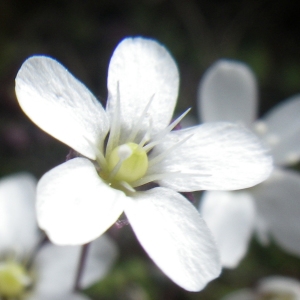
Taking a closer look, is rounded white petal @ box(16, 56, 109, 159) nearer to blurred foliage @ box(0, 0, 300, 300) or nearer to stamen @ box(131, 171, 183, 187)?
stamen @ box(131, 171, 183, 187)

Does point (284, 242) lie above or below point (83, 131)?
below

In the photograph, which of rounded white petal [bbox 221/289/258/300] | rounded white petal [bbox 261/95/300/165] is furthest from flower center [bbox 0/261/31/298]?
rounded white petal [bbox 261/95/300/165]

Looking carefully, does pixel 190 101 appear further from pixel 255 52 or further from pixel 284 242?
pixel 284 242

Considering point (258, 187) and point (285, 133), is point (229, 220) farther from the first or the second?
point (285, 133)

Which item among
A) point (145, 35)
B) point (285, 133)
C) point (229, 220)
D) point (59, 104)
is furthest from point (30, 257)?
point (145, 35)

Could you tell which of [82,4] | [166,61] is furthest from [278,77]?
[166,61]

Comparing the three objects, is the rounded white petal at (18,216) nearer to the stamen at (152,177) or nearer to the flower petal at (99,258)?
the flower petal at (99,258)
